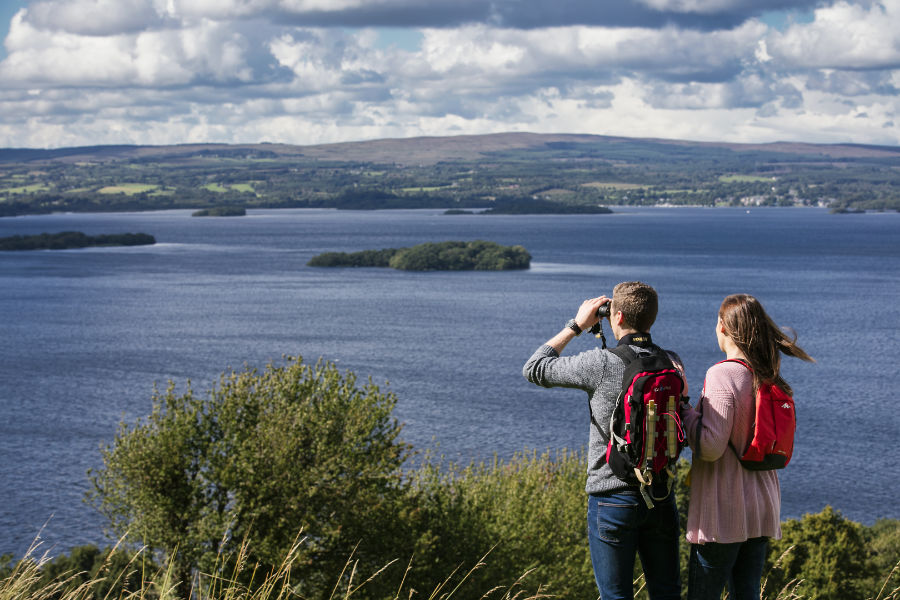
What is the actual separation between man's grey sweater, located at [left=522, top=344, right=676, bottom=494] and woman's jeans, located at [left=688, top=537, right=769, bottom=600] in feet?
1.62

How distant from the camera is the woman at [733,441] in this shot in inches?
181

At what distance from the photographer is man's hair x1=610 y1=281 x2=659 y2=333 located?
15.9 ft

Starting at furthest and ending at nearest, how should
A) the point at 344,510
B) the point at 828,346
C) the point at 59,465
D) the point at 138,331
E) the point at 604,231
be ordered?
the point at 604,231 → the point at 138,331 → the point at 828,346 → the point at 59,465 → the point at 344,510

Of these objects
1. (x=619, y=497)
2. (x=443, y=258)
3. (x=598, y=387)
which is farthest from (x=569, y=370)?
(x=443, y=258)

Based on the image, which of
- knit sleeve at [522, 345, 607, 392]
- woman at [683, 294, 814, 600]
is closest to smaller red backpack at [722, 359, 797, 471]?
woman at [683, 294, 814, 600]

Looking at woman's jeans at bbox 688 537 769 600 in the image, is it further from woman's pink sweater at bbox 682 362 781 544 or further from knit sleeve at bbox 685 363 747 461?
knit sleeve at bbox 685 363 747 461

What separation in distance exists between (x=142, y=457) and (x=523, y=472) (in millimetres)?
11569

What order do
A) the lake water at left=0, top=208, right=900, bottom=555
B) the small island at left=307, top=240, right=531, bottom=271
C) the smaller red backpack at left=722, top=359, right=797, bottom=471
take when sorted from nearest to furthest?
the smaller red backpack at left=722, top=359, right=797, bottom=471 → the lake water at left=0, top=208, right=900, bottom=555 → the small island at left=307, top=240, right=531, bottom=271

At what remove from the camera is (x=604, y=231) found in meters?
184

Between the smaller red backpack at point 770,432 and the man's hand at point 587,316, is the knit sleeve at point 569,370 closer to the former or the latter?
the man's hand at point 587,316

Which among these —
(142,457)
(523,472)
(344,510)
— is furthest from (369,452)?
(523,472)

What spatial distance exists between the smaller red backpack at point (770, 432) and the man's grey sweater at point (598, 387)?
2.00 feet

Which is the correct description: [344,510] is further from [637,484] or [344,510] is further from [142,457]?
[637,484]

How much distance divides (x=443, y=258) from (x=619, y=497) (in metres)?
126
